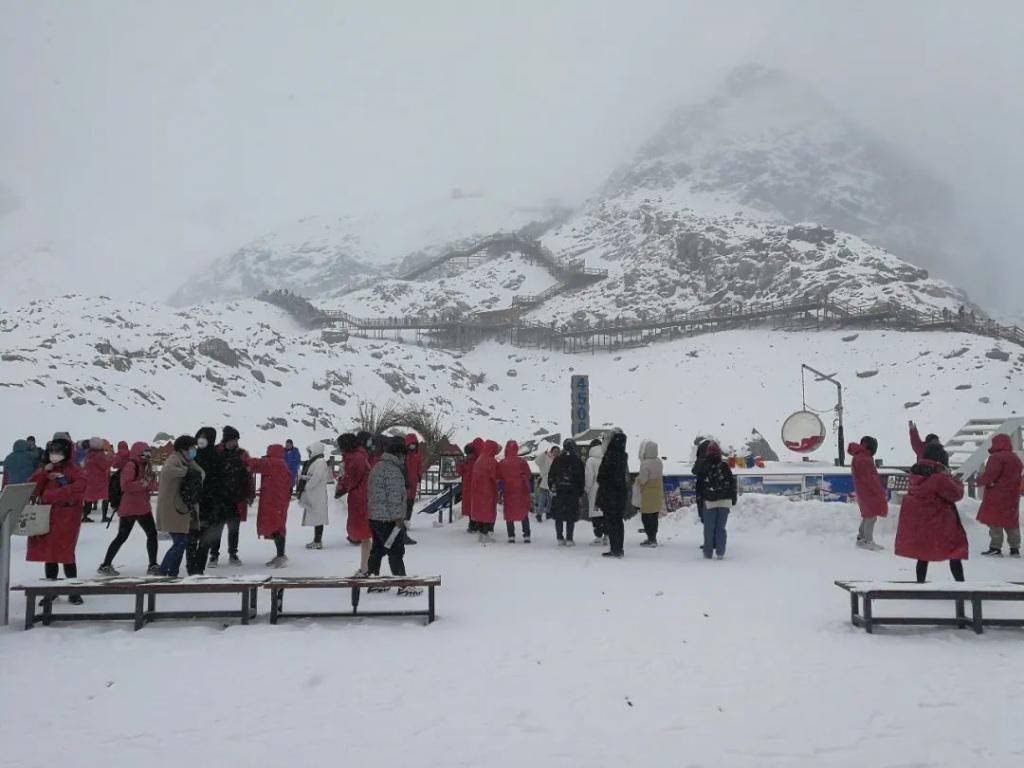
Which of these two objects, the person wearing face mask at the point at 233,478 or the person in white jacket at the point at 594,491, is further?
the person in white jacket at the point at 594,491

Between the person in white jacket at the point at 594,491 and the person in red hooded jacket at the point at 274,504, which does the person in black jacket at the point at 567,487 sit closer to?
the person in white jacket at the point at 594,491

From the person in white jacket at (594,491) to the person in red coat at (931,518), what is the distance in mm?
5356

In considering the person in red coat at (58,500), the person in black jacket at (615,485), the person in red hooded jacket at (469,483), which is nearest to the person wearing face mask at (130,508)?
the person in red coat at (58,500)

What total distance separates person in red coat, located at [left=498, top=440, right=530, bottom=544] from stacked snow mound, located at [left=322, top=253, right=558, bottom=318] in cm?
6173

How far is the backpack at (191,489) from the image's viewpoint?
7.59m

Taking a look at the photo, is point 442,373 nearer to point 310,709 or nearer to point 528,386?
point 528,386

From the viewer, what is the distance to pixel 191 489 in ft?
25.0

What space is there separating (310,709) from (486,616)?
2616 mm

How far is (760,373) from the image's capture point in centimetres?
4809

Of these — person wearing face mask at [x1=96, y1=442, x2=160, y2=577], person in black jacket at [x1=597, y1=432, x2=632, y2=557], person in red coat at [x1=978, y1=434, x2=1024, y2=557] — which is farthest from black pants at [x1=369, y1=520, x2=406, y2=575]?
person in red coat at [x1=978, y1=434, x2=1024, y2=557]

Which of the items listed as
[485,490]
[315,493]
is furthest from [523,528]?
[315,493]

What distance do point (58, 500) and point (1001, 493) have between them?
34.1 feet

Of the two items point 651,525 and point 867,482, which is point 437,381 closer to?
point 651,525

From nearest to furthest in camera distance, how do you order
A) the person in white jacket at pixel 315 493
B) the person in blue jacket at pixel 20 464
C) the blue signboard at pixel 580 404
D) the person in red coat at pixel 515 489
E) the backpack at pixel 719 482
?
the backpack at pixel 719 482 → the person in blue jacket at pixel 20 464 → the person in white jacket at pixel 315 493 → the person in red coat at pixel 515 489 → the blue signboard at pixel 580 404
